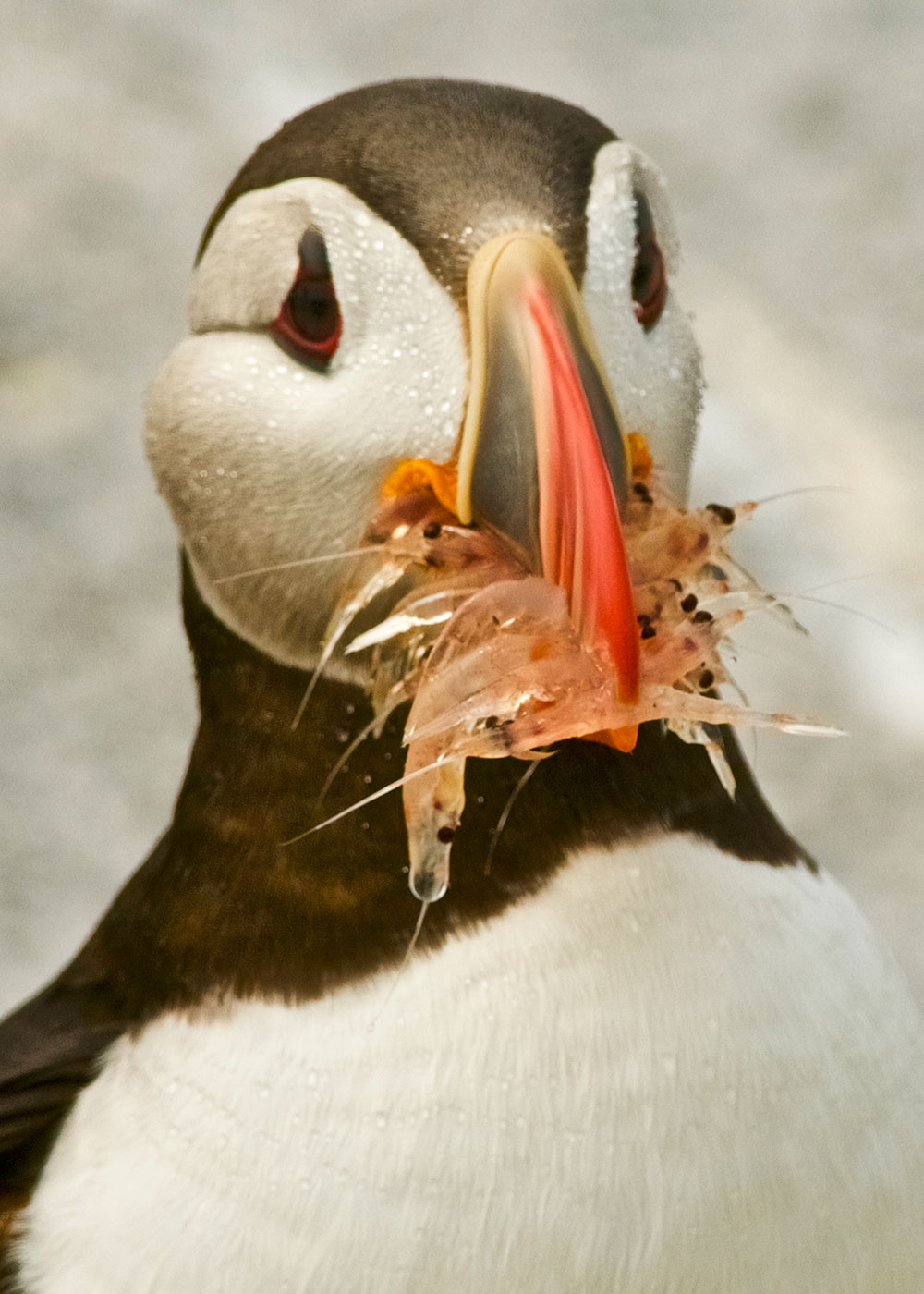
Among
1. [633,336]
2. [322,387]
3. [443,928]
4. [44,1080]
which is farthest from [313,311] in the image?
[44,1080]

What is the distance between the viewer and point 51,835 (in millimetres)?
2648

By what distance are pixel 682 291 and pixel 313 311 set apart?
1986 millimetres

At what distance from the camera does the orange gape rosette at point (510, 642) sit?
778 mm

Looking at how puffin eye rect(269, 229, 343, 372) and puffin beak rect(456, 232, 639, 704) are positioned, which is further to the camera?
puffin eye rect(269, 229, 343, 372)

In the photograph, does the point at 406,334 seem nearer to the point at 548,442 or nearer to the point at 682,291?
the point at 548,442

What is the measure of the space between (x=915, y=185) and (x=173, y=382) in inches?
84.3

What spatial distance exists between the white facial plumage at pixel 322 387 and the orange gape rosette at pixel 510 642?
34mm

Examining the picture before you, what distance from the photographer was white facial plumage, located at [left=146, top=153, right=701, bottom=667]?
0.87 meters

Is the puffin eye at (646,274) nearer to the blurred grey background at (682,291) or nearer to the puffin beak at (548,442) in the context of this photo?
the puffin beak at (548,442)

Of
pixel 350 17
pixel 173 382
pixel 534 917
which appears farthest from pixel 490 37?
pixel 534 917

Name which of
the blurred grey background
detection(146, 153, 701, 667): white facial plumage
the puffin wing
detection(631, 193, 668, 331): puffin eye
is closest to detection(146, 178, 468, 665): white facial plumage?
detection(146, 153, 701, 667): white facial plumage

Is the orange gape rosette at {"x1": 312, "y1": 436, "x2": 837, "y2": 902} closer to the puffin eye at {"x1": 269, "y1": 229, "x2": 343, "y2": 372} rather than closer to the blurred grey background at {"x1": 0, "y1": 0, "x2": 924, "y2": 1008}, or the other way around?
the puffin eye at {"x1": 269, "y1": 229, "x2": 343, "y2": 372}

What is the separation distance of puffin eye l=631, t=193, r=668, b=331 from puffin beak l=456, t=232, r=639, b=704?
87mm

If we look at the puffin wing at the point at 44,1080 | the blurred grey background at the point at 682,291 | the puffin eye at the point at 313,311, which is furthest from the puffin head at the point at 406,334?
the blurred grey background at the point at 682,291
